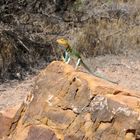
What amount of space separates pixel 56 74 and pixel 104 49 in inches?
223

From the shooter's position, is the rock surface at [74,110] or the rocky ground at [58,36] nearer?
the rock surface at [74,110]

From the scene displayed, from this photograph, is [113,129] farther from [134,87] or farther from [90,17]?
[90,17]

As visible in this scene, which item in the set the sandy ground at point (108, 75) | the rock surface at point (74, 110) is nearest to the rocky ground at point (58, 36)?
the sandy ground at point (108, 75)

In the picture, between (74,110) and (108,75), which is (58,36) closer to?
(108,75)

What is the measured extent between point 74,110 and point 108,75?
182 inches

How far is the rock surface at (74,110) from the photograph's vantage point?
15.5 feet

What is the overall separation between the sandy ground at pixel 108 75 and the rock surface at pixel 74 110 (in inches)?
101

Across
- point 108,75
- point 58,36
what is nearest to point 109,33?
point 58,36

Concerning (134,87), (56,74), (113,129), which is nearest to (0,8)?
(134,87)

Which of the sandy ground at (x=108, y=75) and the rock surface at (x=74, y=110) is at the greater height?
the rock surface at (x=74, y=110)

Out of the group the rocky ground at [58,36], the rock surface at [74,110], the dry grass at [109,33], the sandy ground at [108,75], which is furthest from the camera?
the dry grass at [109,33]

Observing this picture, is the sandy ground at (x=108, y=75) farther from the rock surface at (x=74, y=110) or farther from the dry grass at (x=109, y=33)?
the rock surface at (x=74, y=110)

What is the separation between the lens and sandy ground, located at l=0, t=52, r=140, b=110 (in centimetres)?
850

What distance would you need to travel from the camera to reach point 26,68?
9.99m
